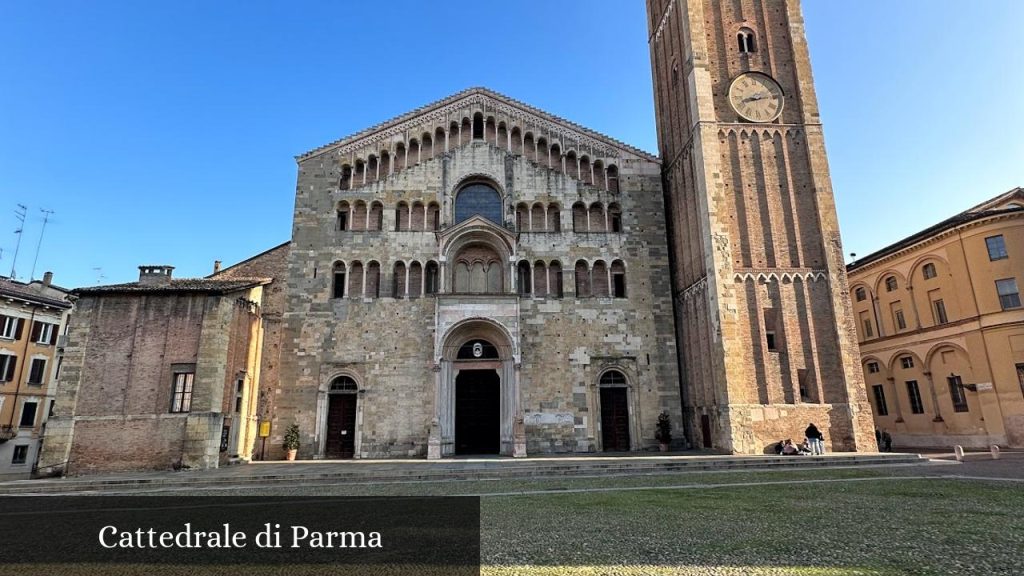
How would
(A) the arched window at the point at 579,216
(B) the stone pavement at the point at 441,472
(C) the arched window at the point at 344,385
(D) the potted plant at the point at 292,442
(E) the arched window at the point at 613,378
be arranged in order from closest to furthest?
(B) the stone pavement at the point at 441,472, (D) the potted plant at the point at 292,442, (C) the arched window at the point at 344,385, (E) the arched window at the point at 613,378, (A) the arched window at the point at 579,216

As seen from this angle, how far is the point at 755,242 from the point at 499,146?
13511mm

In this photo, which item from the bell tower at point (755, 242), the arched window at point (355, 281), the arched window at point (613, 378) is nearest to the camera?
the bell tower at point (755, 242)

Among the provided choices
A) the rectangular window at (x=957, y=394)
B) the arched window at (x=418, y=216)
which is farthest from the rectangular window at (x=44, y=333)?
the rectangular window at (x=957, y=394)

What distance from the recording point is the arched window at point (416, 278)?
25.8 meters

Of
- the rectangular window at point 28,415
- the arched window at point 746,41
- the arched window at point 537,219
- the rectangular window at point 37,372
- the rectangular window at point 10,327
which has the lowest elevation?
the rectangular window at point 28,415

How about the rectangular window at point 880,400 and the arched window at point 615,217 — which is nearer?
the arched window at point 615,217

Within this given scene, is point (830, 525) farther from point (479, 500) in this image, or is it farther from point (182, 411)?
point (182, 411)

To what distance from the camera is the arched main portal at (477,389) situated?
24.4 m

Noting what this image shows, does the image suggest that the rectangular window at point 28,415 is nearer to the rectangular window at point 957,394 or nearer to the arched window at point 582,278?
the arched window at point 582,278

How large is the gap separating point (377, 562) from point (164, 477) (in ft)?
47.8

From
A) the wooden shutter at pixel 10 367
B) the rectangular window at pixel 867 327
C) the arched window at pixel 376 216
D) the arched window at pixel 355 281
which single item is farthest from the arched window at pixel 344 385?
the rectangular window at pixel 867 327

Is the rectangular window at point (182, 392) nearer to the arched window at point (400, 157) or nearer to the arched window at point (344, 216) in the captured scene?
the arched window at point (344, 216)

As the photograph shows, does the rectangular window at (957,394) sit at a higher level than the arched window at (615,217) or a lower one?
lower

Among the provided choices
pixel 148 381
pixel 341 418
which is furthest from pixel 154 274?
pixel 341 418
